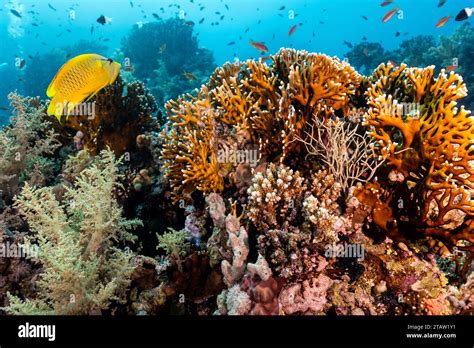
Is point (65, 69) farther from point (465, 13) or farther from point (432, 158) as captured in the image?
point (465, 13)

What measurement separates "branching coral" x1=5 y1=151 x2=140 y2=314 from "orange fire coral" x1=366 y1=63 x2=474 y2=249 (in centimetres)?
280

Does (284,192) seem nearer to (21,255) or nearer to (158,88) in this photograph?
(21,255)

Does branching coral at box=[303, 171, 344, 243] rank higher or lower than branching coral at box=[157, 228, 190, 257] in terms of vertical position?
higher

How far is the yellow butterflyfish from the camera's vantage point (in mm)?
2783

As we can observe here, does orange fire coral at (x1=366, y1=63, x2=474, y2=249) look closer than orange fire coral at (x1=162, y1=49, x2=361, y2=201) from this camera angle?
Yes

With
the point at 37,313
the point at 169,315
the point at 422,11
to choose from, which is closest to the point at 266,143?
the point at 169,315

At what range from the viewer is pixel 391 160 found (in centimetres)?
291

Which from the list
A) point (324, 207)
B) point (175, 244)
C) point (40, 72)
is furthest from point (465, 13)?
point (40, 72)

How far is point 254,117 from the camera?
363 centimetres

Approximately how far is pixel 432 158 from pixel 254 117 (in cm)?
190

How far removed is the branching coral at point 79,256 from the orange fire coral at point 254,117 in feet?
3.00

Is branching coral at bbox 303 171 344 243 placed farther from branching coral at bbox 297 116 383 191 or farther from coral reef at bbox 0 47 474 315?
branching coral at bbox 297 116 383 191

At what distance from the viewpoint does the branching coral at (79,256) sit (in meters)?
2.56

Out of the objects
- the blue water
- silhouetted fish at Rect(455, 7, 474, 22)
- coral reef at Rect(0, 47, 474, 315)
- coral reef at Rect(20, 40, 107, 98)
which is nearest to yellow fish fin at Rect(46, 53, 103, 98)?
coral reef at Rect(0, 47, 474, 315)
